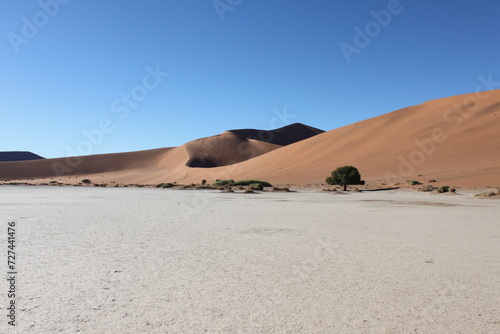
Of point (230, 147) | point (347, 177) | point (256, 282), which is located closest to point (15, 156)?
point (230, 147)

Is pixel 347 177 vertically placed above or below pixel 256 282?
above

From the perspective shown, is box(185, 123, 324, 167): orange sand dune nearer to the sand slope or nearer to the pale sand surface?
the pale sand surface

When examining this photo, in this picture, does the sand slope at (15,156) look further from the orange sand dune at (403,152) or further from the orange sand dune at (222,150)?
the orange sand dune at (222,150)

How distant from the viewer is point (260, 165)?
6969 centimetres

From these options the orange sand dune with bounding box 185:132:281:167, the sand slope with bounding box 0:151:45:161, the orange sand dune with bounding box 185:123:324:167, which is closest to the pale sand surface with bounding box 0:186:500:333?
the orange sand dune with bounding box 185:123:324:167

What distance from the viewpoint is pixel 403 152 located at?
51562 mm

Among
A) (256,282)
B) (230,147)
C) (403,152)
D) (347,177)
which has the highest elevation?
(230,147)

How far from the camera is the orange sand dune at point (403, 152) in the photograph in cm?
4231

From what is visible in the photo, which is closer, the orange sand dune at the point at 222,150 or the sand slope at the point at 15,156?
the orange sand dune at the point at 222,150

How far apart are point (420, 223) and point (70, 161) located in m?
107

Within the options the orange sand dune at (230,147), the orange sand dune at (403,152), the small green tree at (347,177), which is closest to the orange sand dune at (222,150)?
the orange sand dune at (230,147)

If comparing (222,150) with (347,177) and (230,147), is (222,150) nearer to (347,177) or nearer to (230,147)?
(230,147)

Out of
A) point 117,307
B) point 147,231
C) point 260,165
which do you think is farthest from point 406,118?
point 117,307

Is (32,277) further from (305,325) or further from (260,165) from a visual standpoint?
(260,165)
